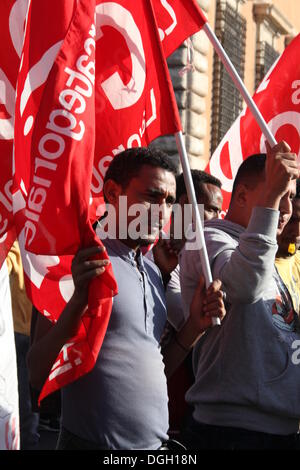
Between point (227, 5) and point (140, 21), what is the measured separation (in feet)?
33.1

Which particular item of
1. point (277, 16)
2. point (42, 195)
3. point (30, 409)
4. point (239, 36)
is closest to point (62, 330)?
point (42, 195)

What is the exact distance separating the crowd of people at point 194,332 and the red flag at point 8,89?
32cm

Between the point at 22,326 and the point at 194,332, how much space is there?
9.65ft

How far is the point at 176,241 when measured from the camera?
4.64 m

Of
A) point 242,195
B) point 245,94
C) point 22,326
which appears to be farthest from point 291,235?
point 22,326

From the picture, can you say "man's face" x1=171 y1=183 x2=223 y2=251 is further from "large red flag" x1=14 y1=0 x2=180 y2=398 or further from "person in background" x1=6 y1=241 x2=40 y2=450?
"large red flag" x1=14 y1=0 x2=180 y2=398

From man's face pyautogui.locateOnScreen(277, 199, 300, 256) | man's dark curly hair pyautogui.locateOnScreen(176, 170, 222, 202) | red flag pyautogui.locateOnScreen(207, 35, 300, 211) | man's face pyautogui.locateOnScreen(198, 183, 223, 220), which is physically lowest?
man's face pyautogui.locateOnScreen(277, 199, 300, 256)

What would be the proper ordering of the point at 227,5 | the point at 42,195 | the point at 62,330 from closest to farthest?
the point at 62,330, the point at 42,195, the point at 227,5

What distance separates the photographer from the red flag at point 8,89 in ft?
12.2

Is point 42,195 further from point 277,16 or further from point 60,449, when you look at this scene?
point 277,16

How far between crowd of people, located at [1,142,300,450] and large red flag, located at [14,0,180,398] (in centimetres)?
9

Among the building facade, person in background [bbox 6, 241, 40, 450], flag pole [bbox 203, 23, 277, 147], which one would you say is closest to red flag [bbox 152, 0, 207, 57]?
flag pole [bbox 203, 23, 277, 147]

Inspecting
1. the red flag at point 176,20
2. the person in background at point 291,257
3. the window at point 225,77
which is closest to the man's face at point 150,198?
the person in background at point 291,257

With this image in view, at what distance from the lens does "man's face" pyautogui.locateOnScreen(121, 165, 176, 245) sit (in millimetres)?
3566
